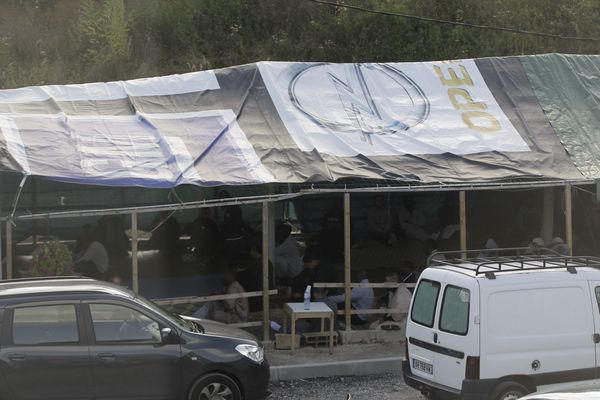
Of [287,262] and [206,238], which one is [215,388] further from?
[206,238]

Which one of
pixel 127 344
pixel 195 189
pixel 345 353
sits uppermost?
pixel 195 189

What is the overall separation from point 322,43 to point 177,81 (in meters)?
15.0

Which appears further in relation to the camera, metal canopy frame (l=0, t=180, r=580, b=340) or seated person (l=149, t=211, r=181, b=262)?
seated person (l=149, t=211, r=181, b=262)

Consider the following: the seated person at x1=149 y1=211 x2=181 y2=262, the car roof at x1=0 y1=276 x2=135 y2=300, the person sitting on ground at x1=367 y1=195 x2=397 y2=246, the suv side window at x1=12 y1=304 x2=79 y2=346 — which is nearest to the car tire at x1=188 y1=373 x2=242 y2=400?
the car roof at x1=0 y1=276 x2=135 y2=300

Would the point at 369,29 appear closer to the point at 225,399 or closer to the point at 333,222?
the point at 333,222

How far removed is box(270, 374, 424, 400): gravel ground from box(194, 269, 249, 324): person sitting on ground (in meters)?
1.83

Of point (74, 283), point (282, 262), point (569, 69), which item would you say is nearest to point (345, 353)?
point (282, 262)

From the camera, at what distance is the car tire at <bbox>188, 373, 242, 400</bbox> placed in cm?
869

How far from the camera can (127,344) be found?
332 inches

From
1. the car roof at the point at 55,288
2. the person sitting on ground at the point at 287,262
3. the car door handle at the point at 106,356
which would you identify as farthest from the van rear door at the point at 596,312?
the person sitting on ground at the point at 287,262

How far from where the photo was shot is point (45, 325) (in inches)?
326

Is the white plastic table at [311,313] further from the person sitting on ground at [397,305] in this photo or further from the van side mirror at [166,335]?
Answer: the van side mirror at [166,335]

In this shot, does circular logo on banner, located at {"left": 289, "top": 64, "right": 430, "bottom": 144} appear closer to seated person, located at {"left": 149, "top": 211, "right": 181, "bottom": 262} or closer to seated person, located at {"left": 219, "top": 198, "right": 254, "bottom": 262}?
seated person, located at {"left": 219, "top": 198, "right": 254, "bottom": 262}

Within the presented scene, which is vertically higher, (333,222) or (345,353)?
(333,222)
